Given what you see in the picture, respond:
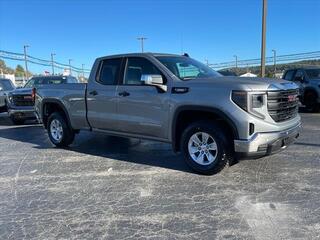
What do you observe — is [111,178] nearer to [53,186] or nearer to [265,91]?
[53,186]

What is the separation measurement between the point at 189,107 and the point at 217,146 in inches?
28.5

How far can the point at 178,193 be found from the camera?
16.7 ft

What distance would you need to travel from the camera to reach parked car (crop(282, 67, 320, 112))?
47.7ft

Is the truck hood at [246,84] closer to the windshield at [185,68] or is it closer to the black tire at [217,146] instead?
the windshield at [185,68]

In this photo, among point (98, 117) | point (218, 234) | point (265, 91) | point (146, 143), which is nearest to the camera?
A: point (218, 234)

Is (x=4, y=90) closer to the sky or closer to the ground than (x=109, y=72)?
closer to the ground

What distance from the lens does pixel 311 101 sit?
14703 mm

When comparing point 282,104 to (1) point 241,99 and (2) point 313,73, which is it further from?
(2) point 313,73

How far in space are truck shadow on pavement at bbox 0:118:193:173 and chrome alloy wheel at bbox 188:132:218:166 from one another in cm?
37

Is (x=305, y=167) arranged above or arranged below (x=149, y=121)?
below

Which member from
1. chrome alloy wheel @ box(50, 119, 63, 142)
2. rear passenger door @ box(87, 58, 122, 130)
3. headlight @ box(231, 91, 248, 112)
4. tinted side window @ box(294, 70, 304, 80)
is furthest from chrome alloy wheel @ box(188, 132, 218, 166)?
tinted side window @ box(294, 70, 304, 80)

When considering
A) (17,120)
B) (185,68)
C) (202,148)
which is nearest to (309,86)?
(185,68)

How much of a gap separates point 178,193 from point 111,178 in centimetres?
A: 129

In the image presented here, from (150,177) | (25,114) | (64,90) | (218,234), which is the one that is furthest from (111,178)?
(25,114)
